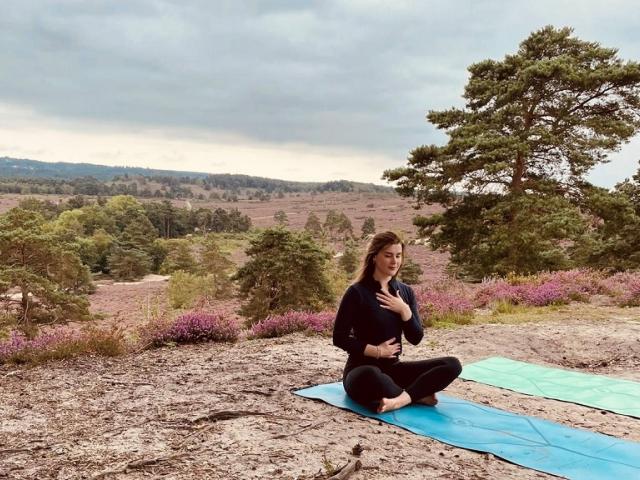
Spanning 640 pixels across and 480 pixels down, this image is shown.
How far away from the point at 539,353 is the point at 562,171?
13.1 m

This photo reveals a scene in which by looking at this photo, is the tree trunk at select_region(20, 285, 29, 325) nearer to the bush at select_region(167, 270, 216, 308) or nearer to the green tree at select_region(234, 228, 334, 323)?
the green tree at select_region(234, 228, 334, 323)

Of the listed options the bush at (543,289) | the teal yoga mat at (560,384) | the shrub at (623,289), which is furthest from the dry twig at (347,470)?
the shrub at (623,289)

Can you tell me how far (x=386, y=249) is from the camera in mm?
4328

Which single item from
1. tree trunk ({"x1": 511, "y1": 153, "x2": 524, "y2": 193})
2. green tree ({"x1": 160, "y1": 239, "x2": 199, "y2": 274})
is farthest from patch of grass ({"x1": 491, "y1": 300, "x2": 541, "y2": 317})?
green tree ({"x1": 160, "y1": 239, "x2": 199, "y2": 274})

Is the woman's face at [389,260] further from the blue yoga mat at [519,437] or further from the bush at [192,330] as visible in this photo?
the bush at [192,330]

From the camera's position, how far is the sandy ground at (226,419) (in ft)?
10.9

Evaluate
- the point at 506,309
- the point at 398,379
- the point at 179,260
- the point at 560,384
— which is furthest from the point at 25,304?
the point at 179,260

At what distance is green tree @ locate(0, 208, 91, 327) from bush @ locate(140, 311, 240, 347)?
14628 millimetres

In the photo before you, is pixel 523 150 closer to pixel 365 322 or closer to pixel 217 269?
pixel 365 322

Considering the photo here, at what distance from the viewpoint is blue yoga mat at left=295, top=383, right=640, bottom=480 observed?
3.50 meters

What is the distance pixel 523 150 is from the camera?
16.8 metres

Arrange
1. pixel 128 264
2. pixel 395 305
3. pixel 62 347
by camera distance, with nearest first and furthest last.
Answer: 1. pixel 395 305
2. pixel 62 347
3. pixel 128 264

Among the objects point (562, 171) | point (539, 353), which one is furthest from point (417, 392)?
point (562, 171)

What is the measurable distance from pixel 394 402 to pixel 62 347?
443 centimetres
